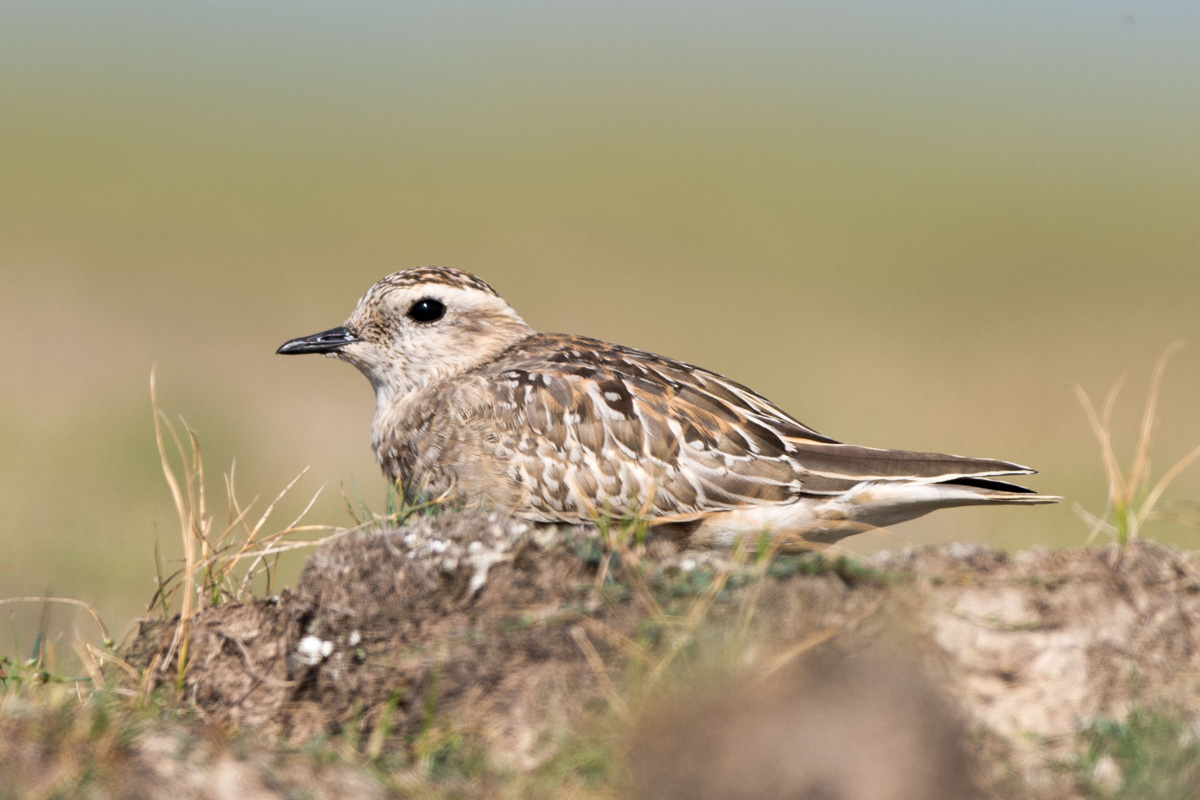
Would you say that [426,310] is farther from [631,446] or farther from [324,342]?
[631,446]

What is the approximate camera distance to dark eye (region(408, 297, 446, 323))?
27.5 ft

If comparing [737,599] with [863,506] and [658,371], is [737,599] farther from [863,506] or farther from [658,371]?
[658,371]

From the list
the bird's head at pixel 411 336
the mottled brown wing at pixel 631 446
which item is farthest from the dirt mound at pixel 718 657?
the bird's head at pixel 411 336

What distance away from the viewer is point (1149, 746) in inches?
169

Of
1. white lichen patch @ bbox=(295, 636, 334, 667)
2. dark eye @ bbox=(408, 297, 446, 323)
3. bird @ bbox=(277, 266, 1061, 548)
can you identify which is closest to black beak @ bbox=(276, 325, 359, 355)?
dark eye @ bbox=(408, 297, 446, 323)

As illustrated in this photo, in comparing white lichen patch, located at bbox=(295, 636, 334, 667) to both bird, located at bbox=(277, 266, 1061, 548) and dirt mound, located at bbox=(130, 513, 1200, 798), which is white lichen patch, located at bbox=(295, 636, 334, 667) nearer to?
dirt mound, located at bbox=(130, 513, 1200, 798)

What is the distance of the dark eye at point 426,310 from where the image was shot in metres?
8.38

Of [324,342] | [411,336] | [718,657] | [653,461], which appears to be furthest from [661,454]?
[718,657]

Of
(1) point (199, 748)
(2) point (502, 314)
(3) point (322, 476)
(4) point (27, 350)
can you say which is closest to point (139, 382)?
(4) point (27, 350)

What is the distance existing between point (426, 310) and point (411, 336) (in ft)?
0.66

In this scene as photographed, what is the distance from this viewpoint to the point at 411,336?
8.33m

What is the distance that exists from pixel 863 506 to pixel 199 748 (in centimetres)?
387

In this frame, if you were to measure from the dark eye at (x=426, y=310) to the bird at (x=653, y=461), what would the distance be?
65cm

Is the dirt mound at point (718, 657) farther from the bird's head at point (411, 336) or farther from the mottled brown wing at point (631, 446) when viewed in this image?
the bird's head at point (411, 336)
